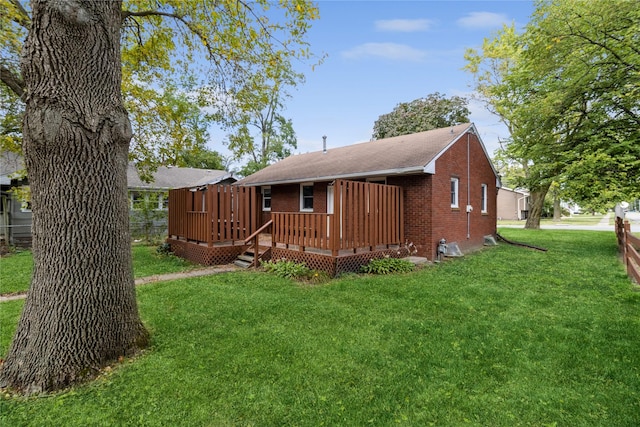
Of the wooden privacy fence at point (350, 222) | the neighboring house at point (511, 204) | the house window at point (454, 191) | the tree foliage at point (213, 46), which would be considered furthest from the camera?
the neighboring house at point (511, 204)

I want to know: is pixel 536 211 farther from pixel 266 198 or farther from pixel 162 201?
pixel 162 201

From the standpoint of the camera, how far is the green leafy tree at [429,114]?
26.2 meters

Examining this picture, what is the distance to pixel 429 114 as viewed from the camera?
26156 mm

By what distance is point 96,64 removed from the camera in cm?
344

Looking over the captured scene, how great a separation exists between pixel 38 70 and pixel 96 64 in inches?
20.0

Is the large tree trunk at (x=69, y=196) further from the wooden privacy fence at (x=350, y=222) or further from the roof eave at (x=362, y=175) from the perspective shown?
the roof eave at (x=362, y=175)

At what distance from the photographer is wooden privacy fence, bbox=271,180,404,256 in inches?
314

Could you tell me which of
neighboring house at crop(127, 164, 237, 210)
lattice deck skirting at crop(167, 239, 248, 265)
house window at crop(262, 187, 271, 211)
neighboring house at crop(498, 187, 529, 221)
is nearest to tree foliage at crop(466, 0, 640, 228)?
house window at crop(262, 187, 271, 211)

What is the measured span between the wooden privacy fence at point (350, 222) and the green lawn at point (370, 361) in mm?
1755

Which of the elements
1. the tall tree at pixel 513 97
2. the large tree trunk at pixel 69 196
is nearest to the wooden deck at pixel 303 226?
the large tree trunk at pixel 69 196

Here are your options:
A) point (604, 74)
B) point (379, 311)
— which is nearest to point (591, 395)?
point (379, 311)

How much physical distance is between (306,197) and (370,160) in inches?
119

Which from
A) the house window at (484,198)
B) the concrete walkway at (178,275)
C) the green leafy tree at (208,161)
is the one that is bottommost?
the concrete walkway at (178,275)

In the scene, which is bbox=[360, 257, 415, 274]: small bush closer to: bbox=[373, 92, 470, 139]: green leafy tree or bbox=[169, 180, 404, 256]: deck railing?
bbox=[169, 180, 404, 256]: deck railing
